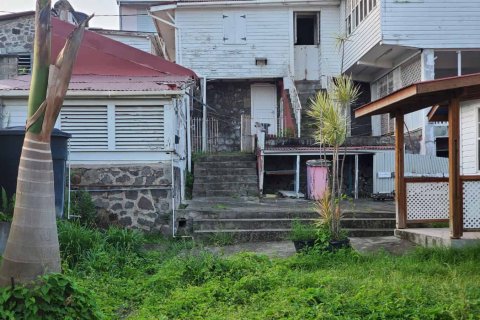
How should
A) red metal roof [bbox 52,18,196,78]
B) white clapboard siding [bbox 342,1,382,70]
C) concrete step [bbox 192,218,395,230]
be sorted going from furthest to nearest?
white clapboard siding [bbox 342,1,382,70]
red metal roof [bbox 52,18,196,78]
concrete step [bbox 192,218,395,230]

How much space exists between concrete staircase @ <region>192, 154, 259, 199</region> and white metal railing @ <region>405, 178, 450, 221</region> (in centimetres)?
449

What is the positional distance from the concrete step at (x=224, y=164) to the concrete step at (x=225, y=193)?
3.41ft

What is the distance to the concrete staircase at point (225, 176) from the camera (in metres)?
12.8

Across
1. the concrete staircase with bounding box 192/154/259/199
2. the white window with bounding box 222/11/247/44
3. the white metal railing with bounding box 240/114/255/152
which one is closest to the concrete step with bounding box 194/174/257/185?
the concrete staircase with bounding box 192/154/259/199

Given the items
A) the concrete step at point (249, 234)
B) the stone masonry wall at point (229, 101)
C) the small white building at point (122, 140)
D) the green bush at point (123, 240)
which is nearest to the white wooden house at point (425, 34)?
the stone masonry wall at point (229, 101)

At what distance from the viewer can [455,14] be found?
1447 centimetres

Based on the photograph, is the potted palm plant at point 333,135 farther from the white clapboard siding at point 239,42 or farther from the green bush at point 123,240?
the white clapboard siding at point 239,42

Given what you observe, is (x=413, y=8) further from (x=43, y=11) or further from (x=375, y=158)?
(x=43, y=11)

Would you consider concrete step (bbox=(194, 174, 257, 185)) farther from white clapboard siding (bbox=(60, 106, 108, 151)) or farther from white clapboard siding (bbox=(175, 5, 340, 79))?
white clapboard siding (bbox=(175, 5, 340, 79))

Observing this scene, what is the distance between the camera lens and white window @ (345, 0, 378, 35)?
1542 cm

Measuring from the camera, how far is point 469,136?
10930 millimetres

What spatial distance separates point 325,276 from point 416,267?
1.41 metres

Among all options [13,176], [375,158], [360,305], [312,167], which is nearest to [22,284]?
[360,305]

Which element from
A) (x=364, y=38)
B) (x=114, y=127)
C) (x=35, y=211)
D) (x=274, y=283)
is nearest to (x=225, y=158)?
(x=114, y=127)
